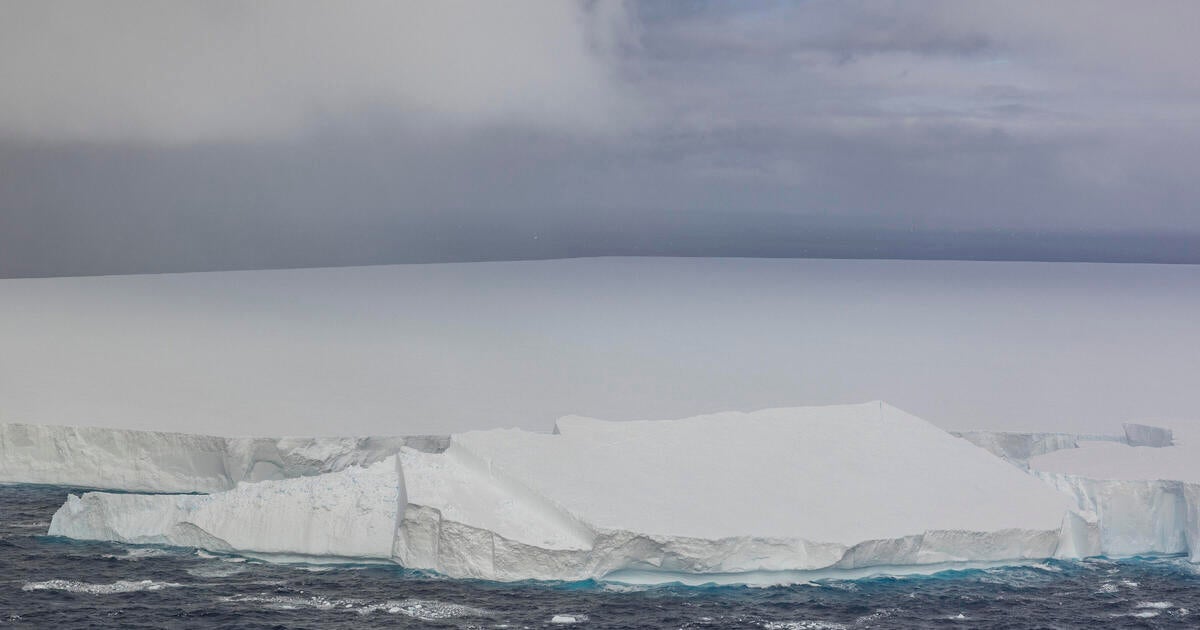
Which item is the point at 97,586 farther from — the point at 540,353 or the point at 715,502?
the point at 540,353

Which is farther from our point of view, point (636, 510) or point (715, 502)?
point (715, 502)

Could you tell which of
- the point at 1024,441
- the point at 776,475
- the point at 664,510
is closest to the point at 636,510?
the point at 664,510

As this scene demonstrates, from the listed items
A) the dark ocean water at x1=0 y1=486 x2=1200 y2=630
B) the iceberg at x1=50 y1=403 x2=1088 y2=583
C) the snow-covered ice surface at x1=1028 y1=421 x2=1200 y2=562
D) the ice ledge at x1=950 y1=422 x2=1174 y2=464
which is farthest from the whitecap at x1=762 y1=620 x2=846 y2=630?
the ice ledge at x1=950 y1=422 x2=1174 y2=464

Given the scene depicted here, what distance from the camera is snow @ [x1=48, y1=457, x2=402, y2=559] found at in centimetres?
1634

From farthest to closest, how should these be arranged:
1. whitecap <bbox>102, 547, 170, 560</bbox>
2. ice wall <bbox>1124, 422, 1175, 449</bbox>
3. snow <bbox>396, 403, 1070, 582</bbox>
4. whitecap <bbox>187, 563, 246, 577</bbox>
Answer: ice wall <bbox>1124, 422, 1175, 449</bbox>
whitecap <bbox>102, 547, 170, 560</bbox>
snow <bbox>396, 403, 1070, 582</bbox>
whitecap <bbox>187, 563, 246, 577</bbox>

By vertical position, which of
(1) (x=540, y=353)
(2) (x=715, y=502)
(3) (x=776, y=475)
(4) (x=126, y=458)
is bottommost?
(2) (x=715, y=502)

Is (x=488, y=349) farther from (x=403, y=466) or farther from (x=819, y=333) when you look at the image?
(x=403, y=466)

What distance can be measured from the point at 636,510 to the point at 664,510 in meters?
0.34

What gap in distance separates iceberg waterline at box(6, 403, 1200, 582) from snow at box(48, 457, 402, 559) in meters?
0.02

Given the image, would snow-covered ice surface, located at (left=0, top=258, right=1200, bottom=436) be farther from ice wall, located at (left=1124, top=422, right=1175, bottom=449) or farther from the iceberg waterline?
the iceberg waterline

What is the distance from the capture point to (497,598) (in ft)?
48.9

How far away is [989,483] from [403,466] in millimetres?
7268

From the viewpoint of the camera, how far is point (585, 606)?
14.7m

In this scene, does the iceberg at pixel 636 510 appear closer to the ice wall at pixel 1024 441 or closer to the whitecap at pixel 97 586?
the whitecap at pixel 97 586
